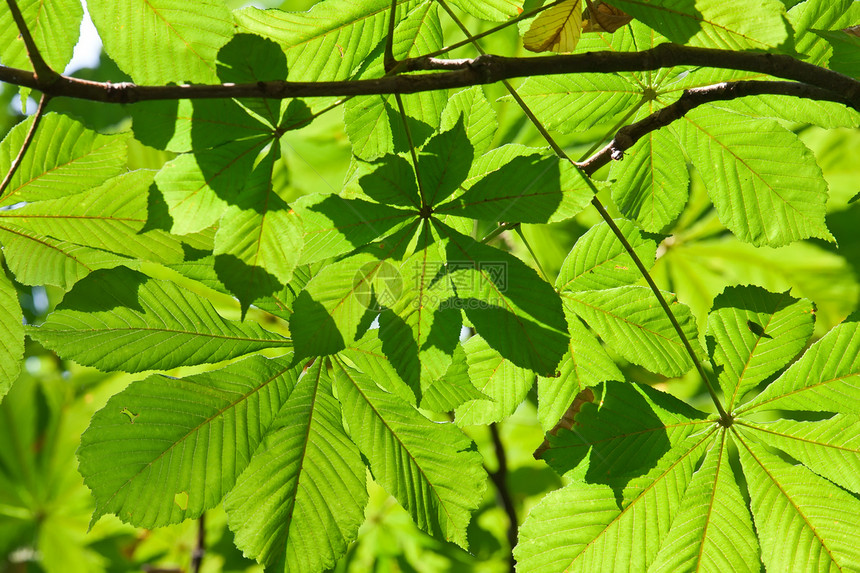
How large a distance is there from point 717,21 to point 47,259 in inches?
38.8

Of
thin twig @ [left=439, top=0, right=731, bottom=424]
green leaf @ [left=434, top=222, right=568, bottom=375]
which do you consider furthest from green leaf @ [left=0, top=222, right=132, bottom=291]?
thin twig @ [left=439, top=0, right=731, bottom=424]

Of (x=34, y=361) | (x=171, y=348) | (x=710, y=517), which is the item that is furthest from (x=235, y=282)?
(x=34, y=361)

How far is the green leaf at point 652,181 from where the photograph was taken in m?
1.13

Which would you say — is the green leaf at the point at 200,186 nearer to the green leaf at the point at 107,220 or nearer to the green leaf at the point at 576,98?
the green leaf at the point at 107,220

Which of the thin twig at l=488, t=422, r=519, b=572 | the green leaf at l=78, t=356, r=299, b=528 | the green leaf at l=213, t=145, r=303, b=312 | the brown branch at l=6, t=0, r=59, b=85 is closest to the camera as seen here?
the brown branch at l=6, t=0, r=59, b=85

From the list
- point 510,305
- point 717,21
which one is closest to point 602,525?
point 510,305

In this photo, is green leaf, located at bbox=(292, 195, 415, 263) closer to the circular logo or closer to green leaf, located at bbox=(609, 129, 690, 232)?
the circular logo

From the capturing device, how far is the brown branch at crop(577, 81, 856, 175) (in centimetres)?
85

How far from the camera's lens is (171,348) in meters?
0.97

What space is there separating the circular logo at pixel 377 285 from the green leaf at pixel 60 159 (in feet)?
1.35

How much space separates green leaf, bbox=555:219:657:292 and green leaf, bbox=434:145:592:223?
0.25 meters

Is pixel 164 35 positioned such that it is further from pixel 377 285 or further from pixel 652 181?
pixel 652 181

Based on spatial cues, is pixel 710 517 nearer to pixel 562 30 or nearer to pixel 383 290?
pixel 383 290

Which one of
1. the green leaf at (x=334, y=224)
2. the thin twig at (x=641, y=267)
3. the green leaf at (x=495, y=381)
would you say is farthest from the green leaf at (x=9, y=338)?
the thin twig at (x=641, y=267)
